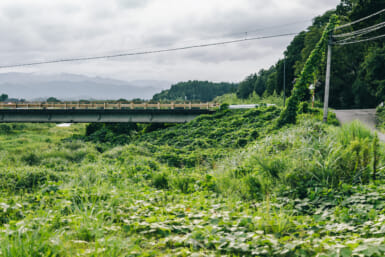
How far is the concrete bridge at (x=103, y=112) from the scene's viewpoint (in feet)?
103

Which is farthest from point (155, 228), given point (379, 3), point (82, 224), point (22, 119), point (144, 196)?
point (22, 119)

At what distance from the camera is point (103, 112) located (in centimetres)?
3247

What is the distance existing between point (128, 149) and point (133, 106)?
43.6 feet

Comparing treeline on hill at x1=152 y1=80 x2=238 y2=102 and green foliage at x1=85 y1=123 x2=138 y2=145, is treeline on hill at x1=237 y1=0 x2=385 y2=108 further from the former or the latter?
treeline on hill at x1=152 y1=80 x2=238 y2=102

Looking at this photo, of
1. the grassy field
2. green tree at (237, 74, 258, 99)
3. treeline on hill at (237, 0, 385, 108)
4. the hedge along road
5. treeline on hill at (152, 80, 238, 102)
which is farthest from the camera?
treeline on hill at (152, 80, 238, 102)

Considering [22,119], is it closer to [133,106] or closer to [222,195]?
[133,106]

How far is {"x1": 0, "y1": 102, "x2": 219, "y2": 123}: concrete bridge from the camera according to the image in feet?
103

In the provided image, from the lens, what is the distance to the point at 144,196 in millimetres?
6676

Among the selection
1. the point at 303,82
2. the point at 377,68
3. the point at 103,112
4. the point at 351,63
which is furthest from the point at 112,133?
the point at 351,63

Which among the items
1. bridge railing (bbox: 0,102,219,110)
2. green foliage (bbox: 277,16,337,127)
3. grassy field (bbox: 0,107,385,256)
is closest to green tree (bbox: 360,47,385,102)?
green foliage (bbox: 277,16,337,127)

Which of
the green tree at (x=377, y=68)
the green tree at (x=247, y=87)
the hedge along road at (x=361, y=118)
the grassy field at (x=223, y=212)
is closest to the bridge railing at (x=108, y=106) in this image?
the hedge along road at (x=361, y=118)

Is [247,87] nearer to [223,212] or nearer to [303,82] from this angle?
[303,82]

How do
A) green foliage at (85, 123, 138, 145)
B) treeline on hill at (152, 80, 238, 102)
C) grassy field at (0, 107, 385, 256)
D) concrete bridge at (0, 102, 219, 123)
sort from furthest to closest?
treeline on hill at (152, 80, 238, 102), concrete bridge at (0, 102, 219, 123), green foliage at (85, 123, 138, 145), grassy field at (0, 107, 385, 256)

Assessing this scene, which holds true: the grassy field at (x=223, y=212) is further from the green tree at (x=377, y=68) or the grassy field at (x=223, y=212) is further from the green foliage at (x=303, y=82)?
the green tree at (x=377, y=68)
